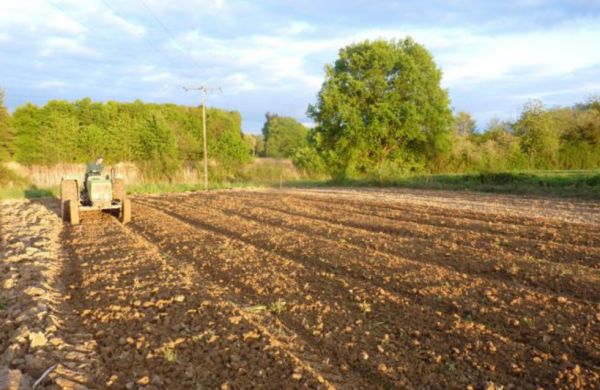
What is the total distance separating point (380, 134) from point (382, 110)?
169 cm

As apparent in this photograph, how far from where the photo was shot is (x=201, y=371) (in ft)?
12.0

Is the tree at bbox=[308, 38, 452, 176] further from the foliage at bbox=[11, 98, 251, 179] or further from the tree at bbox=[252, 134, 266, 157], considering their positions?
the tree at bbox=[252, 134, 266, 157]

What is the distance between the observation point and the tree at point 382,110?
2806cm

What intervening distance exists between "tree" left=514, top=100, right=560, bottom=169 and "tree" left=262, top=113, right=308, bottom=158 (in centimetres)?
3597

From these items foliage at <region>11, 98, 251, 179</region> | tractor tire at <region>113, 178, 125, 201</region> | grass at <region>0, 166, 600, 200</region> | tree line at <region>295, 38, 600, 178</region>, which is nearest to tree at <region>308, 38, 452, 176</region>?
tree line at <region>295, 38, 600, 178</region>

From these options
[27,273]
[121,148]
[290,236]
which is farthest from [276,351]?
[121,148]

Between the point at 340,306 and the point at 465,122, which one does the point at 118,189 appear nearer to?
the point at 340,306

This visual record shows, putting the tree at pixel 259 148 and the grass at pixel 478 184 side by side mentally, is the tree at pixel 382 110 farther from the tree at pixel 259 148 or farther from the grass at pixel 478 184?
the tree at pixel 259 148

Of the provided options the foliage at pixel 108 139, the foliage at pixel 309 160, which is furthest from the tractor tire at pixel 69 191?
the foliage at pixel 309 160

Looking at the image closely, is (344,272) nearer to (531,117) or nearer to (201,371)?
(201,371)

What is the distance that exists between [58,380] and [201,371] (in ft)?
3.56

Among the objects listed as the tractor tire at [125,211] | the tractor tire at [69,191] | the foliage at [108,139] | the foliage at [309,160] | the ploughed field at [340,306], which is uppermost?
the foliage at [108,139]

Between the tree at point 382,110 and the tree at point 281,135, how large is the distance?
102ft

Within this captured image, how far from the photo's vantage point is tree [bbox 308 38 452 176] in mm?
28062
